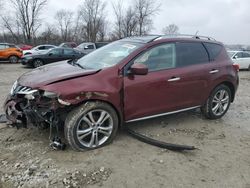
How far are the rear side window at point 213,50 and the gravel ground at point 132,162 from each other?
144 cm

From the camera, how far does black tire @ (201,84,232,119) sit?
541 centimetres

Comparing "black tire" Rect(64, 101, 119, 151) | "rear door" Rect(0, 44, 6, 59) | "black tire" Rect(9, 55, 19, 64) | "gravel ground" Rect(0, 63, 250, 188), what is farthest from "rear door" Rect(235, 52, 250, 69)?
"black tire" Rect(64, 101, 119, 151)

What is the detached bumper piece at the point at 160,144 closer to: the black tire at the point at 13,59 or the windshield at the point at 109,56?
the windshield at the point at 109,56

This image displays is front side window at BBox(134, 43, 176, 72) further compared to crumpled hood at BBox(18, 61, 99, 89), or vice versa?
front side window at BBox(134, 43, 176, 72)

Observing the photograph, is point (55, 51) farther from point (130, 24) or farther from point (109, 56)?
point (130, 24)

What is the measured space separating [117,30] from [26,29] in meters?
17.4

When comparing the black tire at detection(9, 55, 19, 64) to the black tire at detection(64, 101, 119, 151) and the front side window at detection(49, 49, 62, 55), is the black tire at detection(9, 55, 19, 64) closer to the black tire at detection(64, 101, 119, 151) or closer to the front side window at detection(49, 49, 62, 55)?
the front side window at detection(49, 49, 62, 55)

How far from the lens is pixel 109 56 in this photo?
463 cm

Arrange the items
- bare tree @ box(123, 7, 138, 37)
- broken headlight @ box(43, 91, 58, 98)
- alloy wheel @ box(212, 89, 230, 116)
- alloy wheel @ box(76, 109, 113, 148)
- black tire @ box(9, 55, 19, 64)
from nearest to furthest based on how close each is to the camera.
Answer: broken headlight @ box(43, 91, 58, 98) → alloy wheel @ box(76, 109, 113, 148) → alloy wheel @ box(212, 89, 230, 116) → black tire @ box(9, 55, 19, 64) → bare tree @ box(123, 7, 138, 37)

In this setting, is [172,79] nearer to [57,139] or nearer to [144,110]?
[144,110]

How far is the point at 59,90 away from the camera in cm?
364

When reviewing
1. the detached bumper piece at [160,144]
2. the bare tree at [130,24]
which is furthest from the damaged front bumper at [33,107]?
the bare tree at [130,24]

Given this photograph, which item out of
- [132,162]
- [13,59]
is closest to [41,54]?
[13,59]

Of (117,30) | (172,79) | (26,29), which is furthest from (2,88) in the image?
(26,29)
